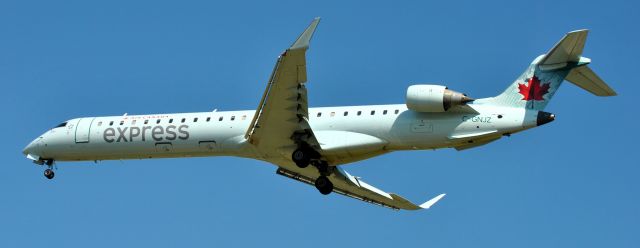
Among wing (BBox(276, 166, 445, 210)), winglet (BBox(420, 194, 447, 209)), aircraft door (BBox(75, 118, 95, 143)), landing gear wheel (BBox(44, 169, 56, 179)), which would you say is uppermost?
aircraft door (BBox(75, 118, 95, 143))

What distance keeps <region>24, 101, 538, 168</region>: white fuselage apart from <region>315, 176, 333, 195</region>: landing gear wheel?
977 mm

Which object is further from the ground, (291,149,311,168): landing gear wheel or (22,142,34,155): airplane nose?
(22,142,34,155): airplane nose

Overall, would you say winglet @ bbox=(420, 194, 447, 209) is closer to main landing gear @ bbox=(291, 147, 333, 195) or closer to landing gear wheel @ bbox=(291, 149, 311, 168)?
main landing gear @ bbox=(291, 147, 333, 195)

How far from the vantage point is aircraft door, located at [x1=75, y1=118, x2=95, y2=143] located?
1666 inches

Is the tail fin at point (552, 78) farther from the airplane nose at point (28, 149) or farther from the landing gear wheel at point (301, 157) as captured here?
the airplane nose at point (28, 149)

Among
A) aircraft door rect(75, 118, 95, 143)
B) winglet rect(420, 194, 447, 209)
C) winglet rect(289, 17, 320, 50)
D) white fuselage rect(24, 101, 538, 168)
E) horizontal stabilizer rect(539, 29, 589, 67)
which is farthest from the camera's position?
winglet rect(420, 194, 447, 209)

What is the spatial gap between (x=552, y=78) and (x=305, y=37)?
8589mm

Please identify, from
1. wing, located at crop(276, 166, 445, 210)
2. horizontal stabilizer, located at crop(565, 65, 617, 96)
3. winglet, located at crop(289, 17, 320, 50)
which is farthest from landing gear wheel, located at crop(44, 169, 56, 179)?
horizontal stabilizer, located at crop(565, 65, 617, 96)

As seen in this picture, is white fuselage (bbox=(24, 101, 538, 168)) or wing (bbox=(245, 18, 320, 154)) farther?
white fuselage (bbox=(24, 101, 538, 168))

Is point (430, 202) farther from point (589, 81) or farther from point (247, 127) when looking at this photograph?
point (589, 81)

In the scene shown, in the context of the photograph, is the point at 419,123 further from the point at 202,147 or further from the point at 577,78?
the point at 202,147

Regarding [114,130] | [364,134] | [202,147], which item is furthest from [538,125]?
[114,130]

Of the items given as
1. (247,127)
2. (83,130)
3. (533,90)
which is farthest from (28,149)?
(533,90)

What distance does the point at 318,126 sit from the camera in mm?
39125
